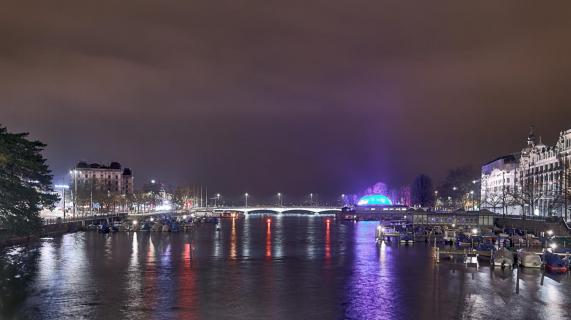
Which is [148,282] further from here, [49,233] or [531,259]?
[49,233]

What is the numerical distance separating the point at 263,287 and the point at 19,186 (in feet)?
154

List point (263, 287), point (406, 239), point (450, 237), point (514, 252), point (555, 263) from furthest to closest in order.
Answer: point (450, 237), point (406, 239), point (514, 252), point (555, 263), point (263, 287)

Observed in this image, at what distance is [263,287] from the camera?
60.1 metres

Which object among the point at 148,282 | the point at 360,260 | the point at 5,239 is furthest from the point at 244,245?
the point at 148,282

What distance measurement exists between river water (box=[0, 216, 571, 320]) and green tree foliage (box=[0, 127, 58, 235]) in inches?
199

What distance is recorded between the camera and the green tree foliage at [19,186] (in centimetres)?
8575

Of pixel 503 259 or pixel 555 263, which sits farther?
pixel 503 259

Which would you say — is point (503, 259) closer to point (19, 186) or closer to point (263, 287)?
point (263, 287)

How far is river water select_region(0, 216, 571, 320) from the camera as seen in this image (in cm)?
4838

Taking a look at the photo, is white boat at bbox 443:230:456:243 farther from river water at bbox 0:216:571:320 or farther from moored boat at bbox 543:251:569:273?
moored boat at bbox 543:251:569:273

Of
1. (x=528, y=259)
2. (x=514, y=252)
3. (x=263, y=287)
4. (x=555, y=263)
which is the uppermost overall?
(x=514, y=252)

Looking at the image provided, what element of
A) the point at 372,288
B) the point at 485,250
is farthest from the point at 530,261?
the point at 372,288

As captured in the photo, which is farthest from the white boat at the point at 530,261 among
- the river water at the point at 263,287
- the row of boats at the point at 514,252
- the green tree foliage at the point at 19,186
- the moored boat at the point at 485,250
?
the green tree foliage at the point at 19,186

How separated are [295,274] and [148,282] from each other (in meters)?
17.2
